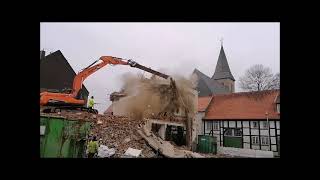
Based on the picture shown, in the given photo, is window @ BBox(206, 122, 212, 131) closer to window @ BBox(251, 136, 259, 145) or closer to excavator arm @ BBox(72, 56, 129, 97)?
window @ BBox(251, 136, 259, 145)

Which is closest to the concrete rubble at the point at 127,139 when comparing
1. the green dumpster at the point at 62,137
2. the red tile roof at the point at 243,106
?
the green dumpster at the point at 62,137

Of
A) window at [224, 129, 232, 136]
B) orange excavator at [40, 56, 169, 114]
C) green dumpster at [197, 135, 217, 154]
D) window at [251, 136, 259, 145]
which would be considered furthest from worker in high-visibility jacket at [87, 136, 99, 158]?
window at [251, 136, 259, 145]

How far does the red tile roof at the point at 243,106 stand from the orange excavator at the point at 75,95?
3930 millimetres

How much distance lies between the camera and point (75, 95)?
25.6 ft

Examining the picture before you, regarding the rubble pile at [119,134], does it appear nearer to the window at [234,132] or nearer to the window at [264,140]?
the window at [234,132]

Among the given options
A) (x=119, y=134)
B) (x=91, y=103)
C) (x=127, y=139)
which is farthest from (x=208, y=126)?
(x=91, y=103)

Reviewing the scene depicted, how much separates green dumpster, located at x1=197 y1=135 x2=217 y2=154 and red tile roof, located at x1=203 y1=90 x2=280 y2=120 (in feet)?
3.41

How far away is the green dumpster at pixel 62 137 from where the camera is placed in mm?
6395

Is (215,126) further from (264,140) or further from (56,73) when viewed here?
(56,73)

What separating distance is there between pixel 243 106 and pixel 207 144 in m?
2.16
